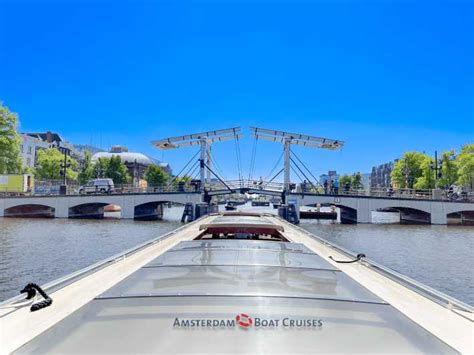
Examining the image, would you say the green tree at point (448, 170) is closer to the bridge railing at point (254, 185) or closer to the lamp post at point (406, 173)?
the lamp post at point (406, 173)

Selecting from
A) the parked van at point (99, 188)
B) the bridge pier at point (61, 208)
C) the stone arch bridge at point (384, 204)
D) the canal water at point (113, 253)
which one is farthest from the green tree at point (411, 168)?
the bridge pier at point (61, 208)

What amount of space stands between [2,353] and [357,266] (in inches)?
169

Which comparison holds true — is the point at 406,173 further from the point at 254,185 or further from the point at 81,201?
the point at 81,201

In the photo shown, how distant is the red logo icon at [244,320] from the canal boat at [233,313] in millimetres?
10

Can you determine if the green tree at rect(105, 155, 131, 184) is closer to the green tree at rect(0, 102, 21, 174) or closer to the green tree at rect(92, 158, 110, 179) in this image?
the green tree at rect(92, 158, 110, 179)

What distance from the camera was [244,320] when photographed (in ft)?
7.59

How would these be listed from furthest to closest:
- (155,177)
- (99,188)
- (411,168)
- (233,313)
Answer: (155,177) → (411,168) → (99,188) → (233,313)

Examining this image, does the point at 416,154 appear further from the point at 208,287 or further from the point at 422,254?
the point at 208,287

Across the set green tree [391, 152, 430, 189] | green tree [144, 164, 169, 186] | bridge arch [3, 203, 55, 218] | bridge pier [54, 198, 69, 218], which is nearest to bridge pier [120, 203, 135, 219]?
bridge pier [54, 198, 69, 218]

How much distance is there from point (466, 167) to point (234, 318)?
51.8 m

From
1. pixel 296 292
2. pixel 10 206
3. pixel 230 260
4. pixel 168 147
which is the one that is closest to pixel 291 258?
pixel 230 260

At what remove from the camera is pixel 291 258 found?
4.22 metres

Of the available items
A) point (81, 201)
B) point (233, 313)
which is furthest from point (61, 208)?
point (233, 313)

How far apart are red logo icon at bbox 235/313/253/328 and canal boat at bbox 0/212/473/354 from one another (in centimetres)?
1
